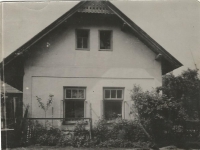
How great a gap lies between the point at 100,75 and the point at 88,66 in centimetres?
58

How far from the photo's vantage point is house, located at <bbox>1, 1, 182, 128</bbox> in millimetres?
11461

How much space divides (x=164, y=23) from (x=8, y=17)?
18.0 ft

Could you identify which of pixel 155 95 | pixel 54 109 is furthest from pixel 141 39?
pixel 54 109

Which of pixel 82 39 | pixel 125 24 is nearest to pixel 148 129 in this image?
pixel 125 24

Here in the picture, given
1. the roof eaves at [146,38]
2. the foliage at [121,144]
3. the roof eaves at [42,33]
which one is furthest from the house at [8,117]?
the roof eaves at [146,38]

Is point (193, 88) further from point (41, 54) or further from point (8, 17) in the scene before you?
point (8, 17)

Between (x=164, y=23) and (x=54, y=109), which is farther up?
(x=164, y=23)

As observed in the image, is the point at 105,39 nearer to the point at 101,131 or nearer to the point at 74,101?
the point at 74,101

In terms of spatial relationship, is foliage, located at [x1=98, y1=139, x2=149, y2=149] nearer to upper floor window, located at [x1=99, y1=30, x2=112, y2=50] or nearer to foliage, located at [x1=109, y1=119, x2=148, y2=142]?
foliage, located at [x1=109, y1=119, x2=148, y2=142]

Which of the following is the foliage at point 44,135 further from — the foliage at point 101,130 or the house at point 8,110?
the foliage at point 101,130

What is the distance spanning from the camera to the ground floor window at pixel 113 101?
11.7m

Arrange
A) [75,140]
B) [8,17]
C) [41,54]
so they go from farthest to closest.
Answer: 1. [41,54]
2. [75,140]
3. [8,17]

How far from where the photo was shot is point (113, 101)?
39.1 feet

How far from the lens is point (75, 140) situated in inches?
417
